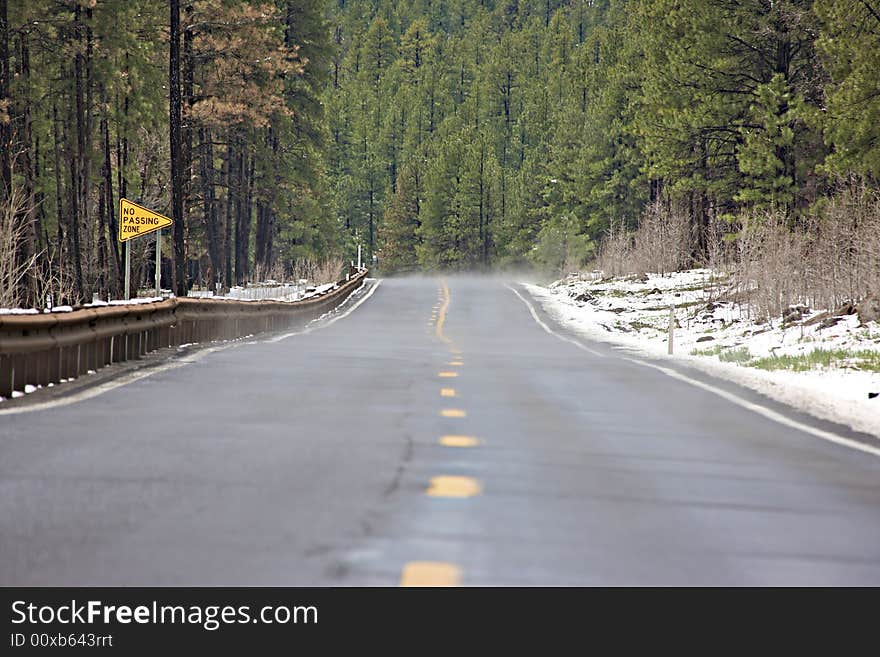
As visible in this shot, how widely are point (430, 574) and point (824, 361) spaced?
567 inches

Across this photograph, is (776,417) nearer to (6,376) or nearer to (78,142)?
(6,376)

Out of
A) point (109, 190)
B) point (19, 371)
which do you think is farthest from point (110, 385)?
point (109, 190)

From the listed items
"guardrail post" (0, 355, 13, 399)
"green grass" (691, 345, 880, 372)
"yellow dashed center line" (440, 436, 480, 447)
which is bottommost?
"green grass" (691, 345, 880, 372)

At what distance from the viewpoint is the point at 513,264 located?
410 ft

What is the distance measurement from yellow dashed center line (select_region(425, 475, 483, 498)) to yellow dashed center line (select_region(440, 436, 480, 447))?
147 centimetres

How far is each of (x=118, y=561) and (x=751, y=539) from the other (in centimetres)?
299

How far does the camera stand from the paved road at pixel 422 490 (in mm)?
5480

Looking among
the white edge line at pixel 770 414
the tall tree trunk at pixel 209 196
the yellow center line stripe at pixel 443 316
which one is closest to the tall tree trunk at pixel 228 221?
the tall tree trunk at pixel 209 196

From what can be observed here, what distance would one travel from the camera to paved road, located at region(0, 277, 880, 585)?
5480 millimetres

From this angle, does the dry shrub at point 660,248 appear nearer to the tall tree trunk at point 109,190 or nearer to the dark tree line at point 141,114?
the dark tree line at point 141,114

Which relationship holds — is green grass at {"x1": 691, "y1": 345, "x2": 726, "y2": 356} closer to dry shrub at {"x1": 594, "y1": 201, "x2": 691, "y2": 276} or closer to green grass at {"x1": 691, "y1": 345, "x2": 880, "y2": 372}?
green grass at {"x1": 691, "y1": 345, "x2": 880, "y2": 372}

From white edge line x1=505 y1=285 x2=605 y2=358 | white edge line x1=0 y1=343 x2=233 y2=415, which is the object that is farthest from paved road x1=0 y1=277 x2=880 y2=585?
white edge line x1=505 y1=285 x2=605 y2=358

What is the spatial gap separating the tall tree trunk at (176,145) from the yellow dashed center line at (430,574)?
95.0 feet
